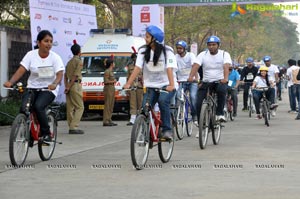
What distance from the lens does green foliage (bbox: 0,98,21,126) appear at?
16.8 m

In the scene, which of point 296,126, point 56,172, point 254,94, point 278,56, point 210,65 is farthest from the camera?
point 278,56

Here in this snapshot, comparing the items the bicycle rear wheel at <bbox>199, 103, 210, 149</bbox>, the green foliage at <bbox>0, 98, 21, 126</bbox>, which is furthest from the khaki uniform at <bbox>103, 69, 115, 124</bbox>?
the bicycle rear wheel at <bbox>199, 103, 210, 149</bbox>

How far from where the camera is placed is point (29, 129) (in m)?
10.1

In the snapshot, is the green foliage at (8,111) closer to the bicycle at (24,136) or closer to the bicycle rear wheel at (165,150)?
the bicycle at (24,136)

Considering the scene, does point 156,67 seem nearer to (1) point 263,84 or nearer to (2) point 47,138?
(2) point 47,138

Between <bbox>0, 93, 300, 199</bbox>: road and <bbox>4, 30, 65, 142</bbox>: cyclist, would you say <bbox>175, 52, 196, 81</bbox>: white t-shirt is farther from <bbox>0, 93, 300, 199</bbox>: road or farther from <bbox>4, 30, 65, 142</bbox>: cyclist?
<bbox>4, 30, 65, 142</bbox>: cyclist

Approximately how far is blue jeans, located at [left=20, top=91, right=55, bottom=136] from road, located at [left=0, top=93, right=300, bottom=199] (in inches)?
21.0

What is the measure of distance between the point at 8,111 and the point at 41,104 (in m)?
7.46

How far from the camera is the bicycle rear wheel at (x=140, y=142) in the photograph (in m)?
9.41

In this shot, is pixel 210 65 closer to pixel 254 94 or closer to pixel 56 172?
pixel 56 172

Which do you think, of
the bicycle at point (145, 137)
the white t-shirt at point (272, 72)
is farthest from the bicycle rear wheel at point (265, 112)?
the bicycle at point (145, 137)

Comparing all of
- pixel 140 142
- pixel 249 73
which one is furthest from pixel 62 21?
pixel 140 142

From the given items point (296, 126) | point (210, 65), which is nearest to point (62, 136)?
point (210, 65)

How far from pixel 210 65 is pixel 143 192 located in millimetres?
5512
